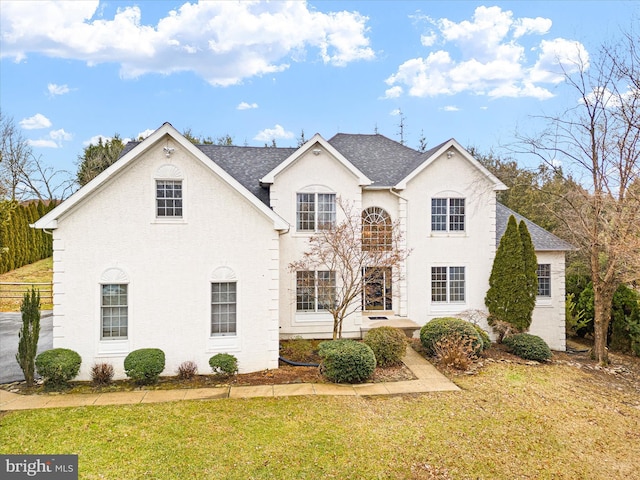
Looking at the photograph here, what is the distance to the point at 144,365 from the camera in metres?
11.0

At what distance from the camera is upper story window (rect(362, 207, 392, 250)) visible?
16.9 m

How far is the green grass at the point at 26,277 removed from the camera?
23406 millimetres

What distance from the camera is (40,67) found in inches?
678

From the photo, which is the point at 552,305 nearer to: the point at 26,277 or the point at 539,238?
the point at 539,238

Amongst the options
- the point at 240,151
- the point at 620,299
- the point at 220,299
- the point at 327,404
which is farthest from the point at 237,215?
the point at 620,299

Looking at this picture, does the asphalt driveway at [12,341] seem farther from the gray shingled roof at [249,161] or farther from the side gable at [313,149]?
the side gable at [313,149]

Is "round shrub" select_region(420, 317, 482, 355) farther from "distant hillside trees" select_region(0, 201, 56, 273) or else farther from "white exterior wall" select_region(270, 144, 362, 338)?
"distant hillside trees" select_region(0, 201, 56, 273)

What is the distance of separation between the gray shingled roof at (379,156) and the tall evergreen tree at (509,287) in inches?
211

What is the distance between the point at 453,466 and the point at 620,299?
17.4m

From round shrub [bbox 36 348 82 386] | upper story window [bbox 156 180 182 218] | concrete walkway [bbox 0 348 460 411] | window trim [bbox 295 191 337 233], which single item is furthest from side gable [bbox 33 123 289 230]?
concrete walkway [bbox 0 348 460 411]

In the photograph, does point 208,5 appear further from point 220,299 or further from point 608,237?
point 608,237

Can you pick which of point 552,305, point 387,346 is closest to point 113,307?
point 387,346

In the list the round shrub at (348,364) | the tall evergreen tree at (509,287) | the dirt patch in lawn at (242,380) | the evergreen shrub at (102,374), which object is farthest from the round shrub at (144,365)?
the tall evergreen tree at (509,287)

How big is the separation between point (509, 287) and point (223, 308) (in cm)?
1226
